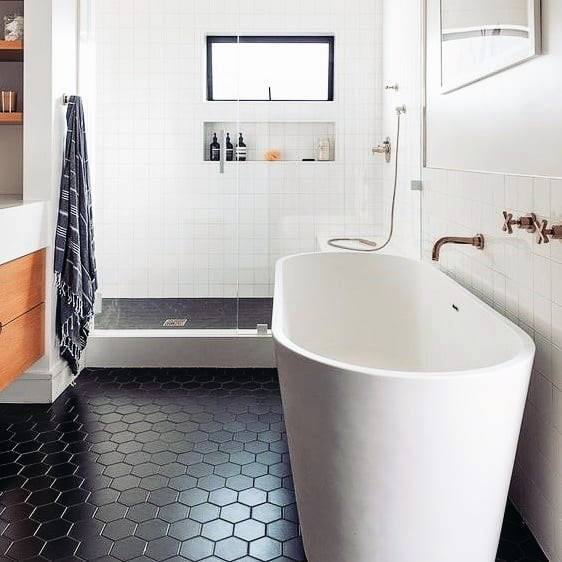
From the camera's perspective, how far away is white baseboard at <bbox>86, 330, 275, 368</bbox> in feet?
12.5

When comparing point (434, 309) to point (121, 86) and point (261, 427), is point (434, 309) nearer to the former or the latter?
point (261, 427)

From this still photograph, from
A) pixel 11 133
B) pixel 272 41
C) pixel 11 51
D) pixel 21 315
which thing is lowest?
pixel 21 315

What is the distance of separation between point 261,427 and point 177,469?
530mm

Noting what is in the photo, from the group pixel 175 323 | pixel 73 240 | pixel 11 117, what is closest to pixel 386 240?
pixel 175 323

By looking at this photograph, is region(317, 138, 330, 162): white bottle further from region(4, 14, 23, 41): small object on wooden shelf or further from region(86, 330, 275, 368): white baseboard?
region(4, 14, 23, 41): small object on wooden shelf

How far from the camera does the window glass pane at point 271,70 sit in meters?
3.91

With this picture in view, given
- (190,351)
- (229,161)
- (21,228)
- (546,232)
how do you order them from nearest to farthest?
(546,232) < (21,228) < (190,351) < (229,161)

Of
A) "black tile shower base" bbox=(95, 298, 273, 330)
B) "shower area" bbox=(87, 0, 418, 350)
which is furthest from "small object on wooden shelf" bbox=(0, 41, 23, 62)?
"black tile shower base" bbox=(95, 298, 273, 330)

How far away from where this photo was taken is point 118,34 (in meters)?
3.80

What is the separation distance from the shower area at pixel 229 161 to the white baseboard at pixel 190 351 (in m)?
0.07

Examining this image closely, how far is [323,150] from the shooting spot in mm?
3953

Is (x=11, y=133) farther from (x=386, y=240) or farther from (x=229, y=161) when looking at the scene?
(x=386, y=240)

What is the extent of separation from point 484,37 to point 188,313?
2386 mm

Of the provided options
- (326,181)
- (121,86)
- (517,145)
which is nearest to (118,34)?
(121,86)
